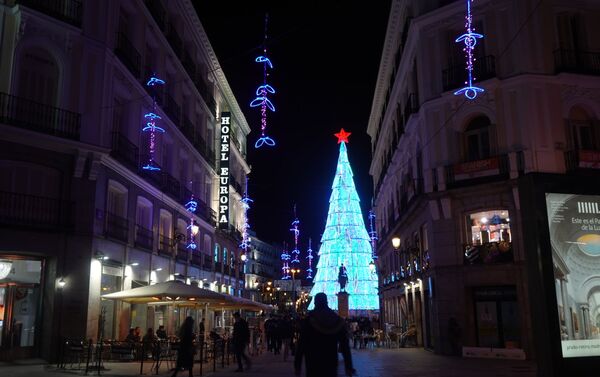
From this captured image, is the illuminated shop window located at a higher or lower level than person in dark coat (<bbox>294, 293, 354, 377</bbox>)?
higher

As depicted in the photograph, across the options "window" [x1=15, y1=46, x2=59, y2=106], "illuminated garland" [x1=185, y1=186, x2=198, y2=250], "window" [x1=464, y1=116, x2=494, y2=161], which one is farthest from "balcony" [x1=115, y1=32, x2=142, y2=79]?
"window" [x1=464, y1=116, x2=494, y2=161]

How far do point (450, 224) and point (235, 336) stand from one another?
11121mm

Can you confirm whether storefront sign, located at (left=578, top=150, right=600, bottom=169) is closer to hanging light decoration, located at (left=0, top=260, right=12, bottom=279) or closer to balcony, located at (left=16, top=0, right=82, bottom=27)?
balcony, located at (left=16, top=0, right=82, bottom=27)

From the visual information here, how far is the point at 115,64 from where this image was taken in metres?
23.2

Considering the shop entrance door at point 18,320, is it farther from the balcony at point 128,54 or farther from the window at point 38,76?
the balcony at point 128,54

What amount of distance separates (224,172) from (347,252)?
1522 centimetres

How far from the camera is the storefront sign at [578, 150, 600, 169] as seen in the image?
2217 centimetres

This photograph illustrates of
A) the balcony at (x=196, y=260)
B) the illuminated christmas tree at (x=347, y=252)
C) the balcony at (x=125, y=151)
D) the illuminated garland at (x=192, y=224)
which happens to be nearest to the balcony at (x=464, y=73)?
Answer: the balcony at (x=125, y=151)

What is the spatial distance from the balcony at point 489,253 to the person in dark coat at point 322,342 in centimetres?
1713

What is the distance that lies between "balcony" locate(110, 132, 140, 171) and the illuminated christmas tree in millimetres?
28967

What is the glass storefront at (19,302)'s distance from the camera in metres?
18.6

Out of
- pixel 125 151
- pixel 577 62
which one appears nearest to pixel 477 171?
pixel 577 62

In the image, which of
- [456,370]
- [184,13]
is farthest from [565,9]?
[184,13]

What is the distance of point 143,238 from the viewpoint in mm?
26750
